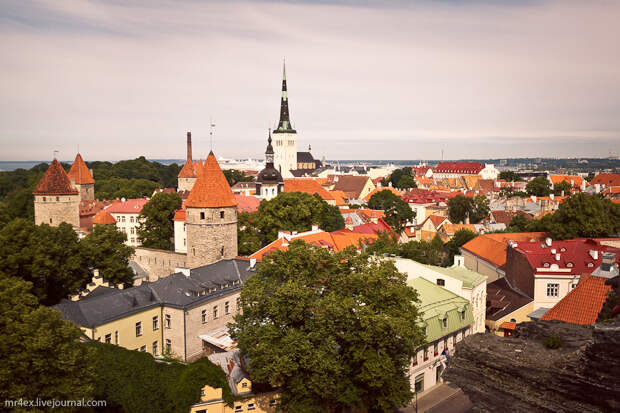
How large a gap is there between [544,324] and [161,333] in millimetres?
20575

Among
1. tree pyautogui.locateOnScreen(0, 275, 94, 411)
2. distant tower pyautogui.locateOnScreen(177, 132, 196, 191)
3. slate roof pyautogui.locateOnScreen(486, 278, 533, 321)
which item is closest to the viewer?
tree pyautogui.locateOnScreen(0, 275, 94, 411)

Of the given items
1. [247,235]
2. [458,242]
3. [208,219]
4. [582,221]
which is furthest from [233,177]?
[582,221]

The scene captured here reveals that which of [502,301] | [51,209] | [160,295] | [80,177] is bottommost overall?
[502,301]

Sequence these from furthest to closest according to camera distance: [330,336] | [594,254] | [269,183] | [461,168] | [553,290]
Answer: [461,168] < [269,183] < [594,254] < [553,290] < [330,336]

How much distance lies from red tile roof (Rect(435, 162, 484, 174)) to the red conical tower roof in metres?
159

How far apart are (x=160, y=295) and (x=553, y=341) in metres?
21.4

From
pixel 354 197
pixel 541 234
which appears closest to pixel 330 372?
pixel 541 234

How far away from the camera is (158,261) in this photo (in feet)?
141

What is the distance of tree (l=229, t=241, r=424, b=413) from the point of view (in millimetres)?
17969

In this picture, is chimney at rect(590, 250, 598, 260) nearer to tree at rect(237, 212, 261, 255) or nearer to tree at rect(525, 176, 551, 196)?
tree at rect(237, 212, 261, 255)

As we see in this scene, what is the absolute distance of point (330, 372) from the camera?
18.4m

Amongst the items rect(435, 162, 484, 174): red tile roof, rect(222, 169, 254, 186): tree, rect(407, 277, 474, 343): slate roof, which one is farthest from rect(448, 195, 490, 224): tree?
rect(435, 162, 484, 174): red tile roof

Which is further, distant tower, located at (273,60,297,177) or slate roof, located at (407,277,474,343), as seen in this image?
distant tower, located at (273,60,297,177)

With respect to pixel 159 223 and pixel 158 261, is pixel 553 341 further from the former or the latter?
pixel 159 223
